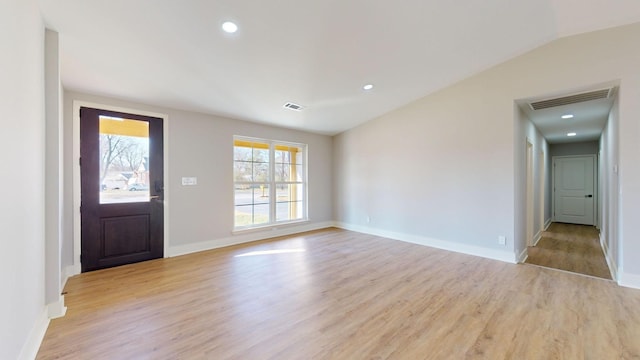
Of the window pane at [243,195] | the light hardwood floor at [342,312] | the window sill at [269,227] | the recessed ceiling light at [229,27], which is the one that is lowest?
the light hardwood floor at [342,312]

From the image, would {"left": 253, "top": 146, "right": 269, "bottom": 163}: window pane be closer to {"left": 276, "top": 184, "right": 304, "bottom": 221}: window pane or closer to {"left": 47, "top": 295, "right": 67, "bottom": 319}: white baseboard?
{"left": 276, "top": 184, "right": 304, "bottom": 221}: window pane

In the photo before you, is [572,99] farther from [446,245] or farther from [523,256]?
[446,245]

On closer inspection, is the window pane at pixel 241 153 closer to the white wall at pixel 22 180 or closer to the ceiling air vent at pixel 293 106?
the ceiling air vent at pixel 293 106

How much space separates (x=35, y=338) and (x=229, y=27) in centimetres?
296

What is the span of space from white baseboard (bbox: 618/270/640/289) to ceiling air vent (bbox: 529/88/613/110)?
2.25 metres

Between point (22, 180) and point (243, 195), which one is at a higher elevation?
point (22, 180)

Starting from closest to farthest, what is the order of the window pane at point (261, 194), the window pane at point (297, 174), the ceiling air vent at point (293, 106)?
the ceiling air vent at point (293, 106), the window pane at point (261, 194), the window pane at point (297, 174)

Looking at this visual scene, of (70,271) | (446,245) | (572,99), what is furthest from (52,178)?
(572,99)

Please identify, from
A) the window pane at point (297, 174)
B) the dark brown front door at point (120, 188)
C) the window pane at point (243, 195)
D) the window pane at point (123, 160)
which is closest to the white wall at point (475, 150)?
the window pane at point (297, 174)

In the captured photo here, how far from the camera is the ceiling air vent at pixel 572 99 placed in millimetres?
3626

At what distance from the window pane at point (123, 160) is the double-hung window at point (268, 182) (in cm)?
152

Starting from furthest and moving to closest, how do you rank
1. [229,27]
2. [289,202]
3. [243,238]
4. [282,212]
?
[289,202] < [282,212] < [243,238] < [229,27]

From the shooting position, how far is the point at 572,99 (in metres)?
3.88

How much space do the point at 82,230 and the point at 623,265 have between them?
21.9ft
